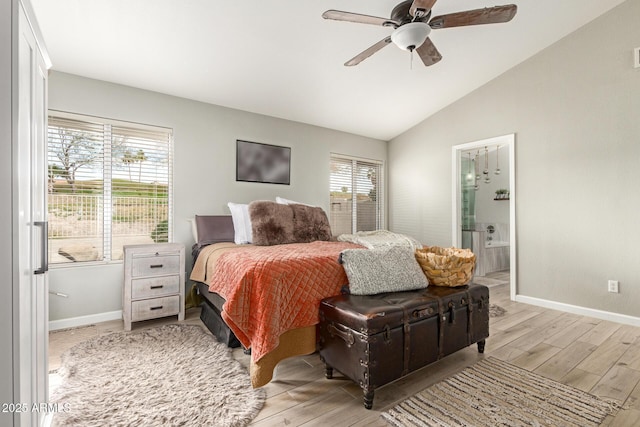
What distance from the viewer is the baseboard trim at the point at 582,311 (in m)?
2.94

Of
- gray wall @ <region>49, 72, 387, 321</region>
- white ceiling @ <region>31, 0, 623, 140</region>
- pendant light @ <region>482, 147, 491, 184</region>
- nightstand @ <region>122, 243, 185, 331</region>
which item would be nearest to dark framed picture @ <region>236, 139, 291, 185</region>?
gray wall @ <region>49, 72, 387, 321</region>

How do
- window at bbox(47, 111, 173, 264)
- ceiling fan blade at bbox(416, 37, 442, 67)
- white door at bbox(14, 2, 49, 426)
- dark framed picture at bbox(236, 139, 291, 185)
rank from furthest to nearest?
dark framed picture at bbox(236, 139, 291, 185) < window at bbox(47, 111, 173, 264) < ceiling fan blade at bbox(416, 37, 442, 67) < white door at bbox(14, 2, 49, 426)

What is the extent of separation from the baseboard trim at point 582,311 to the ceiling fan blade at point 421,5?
11.2ft

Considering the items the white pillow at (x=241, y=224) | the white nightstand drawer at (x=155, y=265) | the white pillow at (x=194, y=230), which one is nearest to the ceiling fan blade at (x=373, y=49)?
the white pillow at (x=241, y=224)

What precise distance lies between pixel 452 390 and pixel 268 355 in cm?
111

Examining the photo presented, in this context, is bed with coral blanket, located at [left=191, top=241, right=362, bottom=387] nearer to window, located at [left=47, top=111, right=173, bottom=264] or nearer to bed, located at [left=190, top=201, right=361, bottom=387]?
bed, located at [left=190, top=201, right=361, bottom=387]

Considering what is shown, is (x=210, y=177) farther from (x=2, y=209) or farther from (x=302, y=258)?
(x=2, y=209)

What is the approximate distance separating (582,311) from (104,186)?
516cm

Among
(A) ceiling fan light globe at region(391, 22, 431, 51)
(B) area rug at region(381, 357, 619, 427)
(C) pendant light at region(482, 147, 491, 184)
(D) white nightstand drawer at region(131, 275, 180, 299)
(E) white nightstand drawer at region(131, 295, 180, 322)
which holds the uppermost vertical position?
(A) ceiling fan light globe at region(391, 22, 431, 51)

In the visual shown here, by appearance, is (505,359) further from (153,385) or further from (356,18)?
(356,18)

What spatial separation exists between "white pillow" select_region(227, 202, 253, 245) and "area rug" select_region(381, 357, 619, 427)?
6.85 ft

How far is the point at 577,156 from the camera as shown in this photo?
129 inches

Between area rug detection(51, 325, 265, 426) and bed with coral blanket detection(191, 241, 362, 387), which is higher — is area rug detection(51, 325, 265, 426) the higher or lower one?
the lower one

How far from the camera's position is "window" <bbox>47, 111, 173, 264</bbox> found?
2.84 metres
